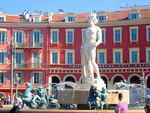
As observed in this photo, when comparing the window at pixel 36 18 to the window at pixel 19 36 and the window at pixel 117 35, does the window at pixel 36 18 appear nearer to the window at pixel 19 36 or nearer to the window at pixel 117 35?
the window at pixel 19 36

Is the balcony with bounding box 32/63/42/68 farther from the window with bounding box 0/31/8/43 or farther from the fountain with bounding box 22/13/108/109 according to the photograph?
the fountain with bounding box 22/13/108/109

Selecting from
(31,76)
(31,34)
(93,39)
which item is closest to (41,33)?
(31,34)

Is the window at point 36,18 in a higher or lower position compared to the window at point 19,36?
higher

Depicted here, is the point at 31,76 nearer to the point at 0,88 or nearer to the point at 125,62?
the point at 0,88

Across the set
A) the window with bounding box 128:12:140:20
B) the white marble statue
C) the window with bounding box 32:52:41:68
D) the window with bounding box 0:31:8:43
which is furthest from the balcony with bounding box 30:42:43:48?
the white marble statue

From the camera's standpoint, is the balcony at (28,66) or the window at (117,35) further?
the balcony at (28,66)

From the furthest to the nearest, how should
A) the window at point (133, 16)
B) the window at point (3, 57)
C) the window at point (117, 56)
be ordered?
the window at point (3, 57) → the window at point (133, 16) → the window at point (117, 56)

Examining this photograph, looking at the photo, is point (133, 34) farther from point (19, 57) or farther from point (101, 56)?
point (19, 57)

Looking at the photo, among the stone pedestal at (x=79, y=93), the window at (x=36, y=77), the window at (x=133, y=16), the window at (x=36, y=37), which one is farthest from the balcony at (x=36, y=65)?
the stone pedestal at (x=79, y=93)

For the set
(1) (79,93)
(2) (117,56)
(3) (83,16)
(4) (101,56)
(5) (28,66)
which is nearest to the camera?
(1) (79,93)

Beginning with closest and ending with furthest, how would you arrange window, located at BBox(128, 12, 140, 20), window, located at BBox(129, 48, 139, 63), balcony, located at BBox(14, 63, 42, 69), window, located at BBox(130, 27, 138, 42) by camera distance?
1. window, located at BBox(129, 48, 139, 63)
2. window, located at BBox(130, 27, 138, 42)
3. window, located at BBox(128, 12, 140, 20)
4. balcony, located at BBox(14, 63, 42, 69)

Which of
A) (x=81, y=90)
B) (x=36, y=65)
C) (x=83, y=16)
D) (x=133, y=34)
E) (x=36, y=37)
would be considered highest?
(x=83, y=16)

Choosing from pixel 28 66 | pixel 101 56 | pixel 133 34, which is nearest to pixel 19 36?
pixel 28 66

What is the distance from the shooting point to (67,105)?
21.7m
